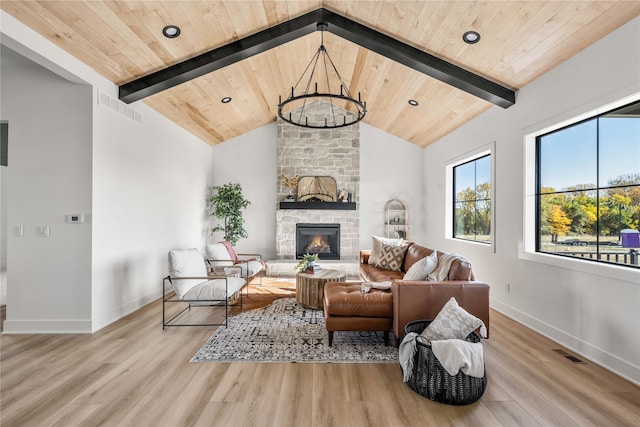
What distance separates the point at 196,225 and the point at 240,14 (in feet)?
13.6

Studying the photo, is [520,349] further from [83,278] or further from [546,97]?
[83,278]

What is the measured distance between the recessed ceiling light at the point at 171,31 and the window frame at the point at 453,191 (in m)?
4.07

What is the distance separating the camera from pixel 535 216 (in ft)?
12.6

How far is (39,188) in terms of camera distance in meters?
3.51

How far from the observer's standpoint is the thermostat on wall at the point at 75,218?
3.49 m

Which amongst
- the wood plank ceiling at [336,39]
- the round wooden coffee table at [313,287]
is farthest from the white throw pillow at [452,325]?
the wood plank ceiling at [336,39]

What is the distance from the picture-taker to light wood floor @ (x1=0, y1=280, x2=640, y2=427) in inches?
81.3

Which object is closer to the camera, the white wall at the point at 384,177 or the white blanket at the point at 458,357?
the white blanket at the point at 458,357

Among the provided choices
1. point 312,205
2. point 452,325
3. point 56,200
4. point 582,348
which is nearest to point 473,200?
point 582,348

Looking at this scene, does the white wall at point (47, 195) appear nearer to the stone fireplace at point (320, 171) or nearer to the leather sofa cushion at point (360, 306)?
the leather sofa cushion at point (360, 306)

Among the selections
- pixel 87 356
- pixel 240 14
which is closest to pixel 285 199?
pixel 240 14

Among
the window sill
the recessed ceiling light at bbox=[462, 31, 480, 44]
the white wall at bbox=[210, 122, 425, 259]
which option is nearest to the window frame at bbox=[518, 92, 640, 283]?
the window sill

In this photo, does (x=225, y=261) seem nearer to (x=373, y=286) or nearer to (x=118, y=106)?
(x=118, y=106)

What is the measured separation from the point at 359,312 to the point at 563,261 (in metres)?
→ 2.09
